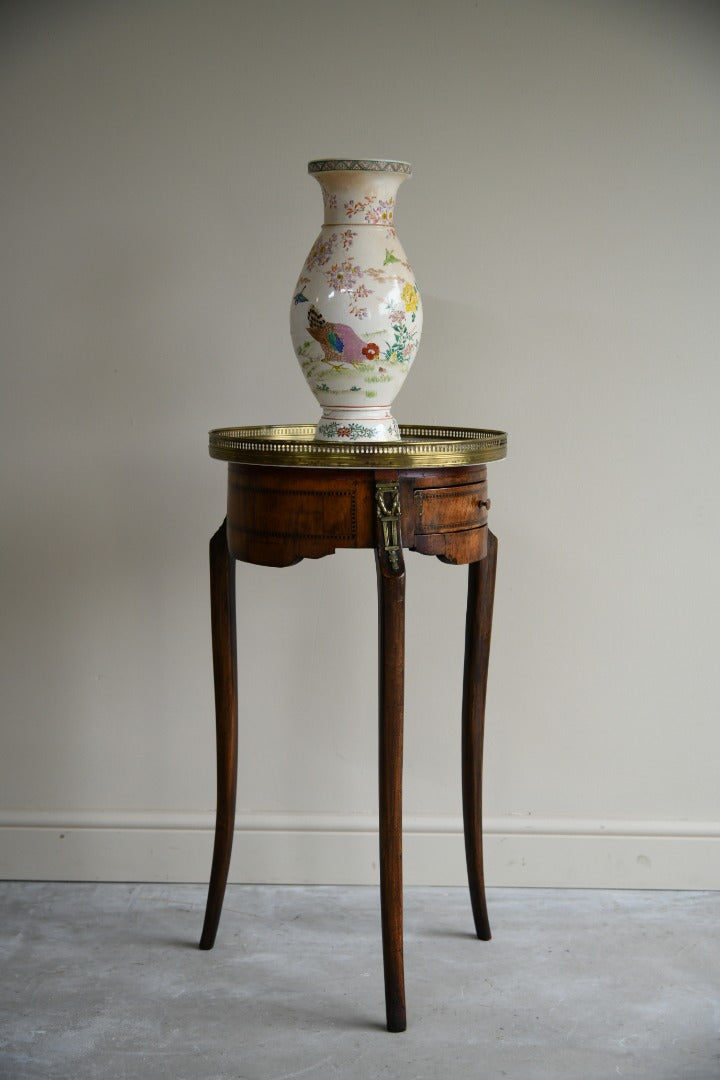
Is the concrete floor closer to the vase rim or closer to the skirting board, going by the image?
the skirting board

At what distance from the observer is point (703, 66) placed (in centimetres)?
224

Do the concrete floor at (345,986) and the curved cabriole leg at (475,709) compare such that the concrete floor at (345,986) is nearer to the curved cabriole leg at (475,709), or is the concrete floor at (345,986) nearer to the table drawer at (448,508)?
the curved cabriole leg at (475,709)

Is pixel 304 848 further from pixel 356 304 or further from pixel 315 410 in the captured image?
pixel 356 304

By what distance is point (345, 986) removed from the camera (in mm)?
2002

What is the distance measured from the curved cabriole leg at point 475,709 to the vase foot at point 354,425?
0.36 m

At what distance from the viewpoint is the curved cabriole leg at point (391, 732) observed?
5.62 ft

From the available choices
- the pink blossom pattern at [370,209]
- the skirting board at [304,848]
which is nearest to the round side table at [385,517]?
the pink blossom pattern at [370,209]

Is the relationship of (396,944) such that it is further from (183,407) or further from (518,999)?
(183,407)

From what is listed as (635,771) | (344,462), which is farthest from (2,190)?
(635,771)

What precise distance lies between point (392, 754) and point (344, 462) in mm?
479

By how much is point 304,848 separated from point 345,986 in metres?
0.46

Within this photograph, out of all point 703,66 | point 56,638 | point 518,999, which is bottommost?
point 518,999

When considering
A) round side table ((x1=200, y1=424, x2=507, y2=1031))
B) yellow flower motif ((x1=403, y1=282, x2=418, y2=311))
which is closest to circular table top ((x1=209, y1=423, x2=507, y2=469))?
round side table ((x1=200, y1=424, x2=507, y2=1031))

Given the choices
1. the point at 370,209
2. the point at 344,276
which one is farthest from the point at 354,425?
the point at 370,209
